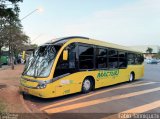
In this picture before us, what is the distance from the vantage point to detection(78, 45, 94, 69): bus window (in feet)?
38.3

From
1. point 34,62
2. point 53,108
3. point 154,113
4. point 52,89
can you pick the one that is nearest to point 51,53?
point 34,62

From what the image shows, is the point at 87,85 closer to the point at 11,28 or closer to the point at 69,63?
the point at 69,63

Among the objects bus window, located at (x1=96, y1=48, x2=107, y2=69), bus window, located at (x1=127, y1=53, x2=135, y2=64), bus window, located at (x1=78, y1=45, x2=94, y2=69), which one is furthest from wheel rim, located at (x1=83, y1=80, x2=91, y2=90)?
bus window, located at (x1=127, y1=53, x2=135, y2=64)

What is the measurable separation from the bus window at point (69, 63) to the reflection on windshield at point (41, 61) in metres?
0.38

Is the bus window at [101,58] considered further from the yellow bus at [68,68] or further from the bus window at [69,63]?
the bus window at [69,63]

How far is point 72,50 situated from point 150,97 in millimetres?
4333

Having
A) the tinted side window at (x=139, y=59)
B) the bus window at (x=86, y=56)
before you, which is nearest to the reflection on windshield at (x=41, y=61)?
the bus window at (x=86, y=56)

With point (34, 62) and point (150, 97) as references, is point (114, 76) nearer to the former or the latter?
point (150, 97)

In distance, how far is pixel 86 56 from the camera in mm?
12062

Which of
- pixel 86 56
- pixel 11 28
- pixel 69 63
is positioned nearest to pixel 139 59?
pixel 86 56

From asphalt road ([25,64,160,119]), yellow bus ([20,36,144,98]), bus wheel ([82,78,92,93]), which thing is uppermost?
yellow bus ([20,36,144,98])

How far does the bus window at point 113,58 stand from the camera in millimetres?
14320

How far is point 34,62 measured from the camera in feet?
35.8

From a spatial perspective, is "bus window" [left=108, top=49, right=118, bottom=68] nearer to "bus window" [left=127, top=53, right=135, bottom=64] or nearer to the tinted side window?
"bus window" [left=127, top=53, right=135, bottom=64]
